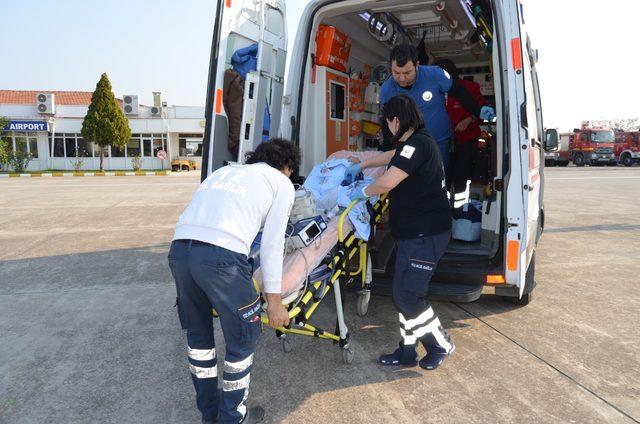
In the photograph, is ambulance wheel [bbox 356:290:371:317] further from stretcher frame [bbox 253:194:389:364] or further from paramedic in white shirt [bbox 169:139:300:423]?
paramedic in white shirt [bbox 169:139:300:423]

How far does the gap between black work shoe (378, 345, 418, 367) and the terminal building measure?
91.1 feet

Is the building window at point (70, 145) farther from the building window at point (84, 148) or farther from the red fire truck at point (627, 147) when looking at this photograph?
the red fire truck at point (627, 147)

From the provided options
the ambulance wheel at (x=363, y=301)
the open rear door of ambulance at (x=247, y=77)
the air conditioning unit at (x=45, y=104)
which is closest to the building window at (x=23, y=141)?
the air conditioning unit at (x=45, y=104)

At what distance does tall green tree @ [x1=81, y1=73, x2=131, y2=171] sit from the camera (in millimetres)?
27797

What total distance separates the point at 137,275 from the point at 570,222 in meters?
7.48

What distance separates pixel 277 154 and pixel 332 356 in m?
1.59

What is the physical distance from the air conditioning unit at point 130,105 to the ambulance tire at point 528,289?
30721 mm

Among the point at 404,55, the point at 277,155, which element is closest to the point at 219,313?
the point at 277,155

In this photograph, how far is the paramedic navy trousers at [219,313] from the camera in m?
2.22

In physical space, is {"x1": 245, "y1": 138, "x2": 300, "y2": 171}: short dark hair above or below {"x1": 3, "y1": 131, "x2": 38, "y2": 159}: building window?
below

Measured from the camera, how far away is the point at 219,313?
7.48ft

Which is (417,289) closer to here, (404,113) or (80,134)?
(404,113)

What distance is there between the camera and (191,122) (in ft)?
103

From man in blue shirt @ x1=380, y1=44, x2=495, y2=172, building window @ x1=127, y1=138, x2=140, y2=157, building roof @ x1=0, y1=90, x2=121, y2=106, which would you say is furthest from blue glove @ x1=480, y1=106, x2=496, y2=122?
building roof @ x1=0, y1=90, x2=121, y2=106
